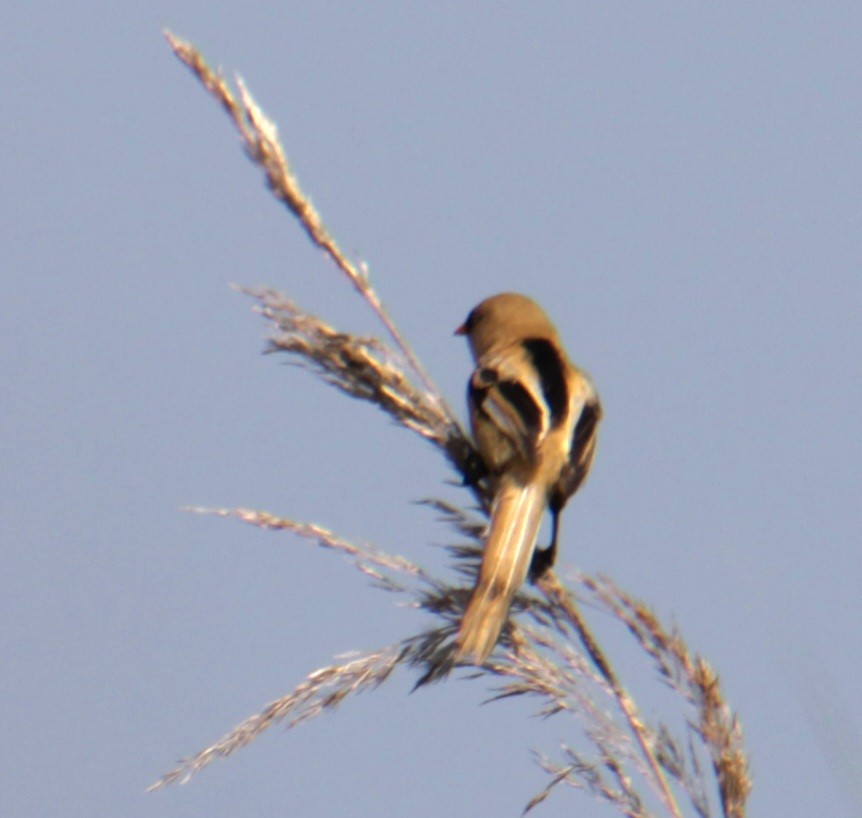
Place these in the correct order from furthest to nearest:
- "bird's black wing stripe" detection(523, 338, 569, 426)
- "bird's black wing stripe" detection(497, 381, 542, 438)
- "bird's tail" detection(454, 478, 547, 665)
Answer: "bird's black wing stripe" detection(523, 338, 569, 426)
"bird's black wing stripe" detection(497, 381, 542, 438)
"bird's tail" detection(454, 478, 547, 665)

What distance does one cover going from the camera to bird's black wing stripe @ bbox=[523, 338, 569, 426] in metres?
3.50

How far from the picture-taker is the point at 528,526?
3055 mm

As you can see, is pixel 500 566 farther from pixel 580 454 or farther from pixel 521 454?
pixel 580 454

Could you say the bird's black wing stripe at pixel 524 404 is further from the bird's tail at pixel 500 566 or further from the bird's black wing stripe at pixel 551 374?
the bird's tail at pixel 500 566

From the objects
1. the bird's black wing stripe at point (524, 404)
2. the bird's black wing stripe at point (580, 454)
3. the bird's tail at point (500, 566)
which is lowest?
the bird's tail at point (500, 566)

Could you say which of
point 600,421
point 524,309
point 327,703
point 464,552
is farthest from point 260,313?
point 524,309

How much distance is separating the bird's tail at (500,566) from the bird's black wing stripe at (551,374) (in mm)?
338

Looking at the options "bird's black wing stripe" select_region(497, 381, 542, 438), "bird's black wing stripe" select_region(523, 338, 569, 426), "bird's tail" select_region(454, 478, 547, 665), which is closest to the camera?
"bird's tail" select_region(454, 478, 547, 665)

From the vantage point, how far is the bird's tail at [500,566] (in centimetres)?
263

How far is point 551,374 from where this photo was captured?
3.70m

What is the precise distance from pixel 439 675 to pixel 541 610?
12.1 inches

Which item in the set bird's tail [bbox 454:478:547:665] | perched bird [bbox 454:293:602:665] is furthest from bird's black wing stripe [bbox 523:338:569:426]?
bird's tail [bbox 454:478:547:665]

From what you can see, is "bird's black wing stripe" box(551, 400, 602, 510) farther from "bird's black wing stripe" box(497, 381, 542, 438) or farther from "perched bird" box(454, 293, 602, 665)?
"bird's black wing stripe" box(497, 381, 542, 438)

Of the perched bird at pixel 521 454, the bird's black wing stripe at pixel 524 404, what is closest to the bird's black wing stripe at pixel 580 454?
the perched bird at pixel 521 454
